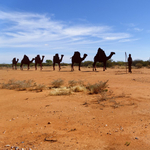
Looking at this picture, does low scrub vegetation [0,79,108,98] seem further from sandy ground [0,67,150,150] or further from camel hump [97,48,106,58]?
camel hump [97,48,106,58]

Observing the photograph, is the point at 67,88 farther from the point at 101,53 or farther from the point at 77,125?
the point at 101,53

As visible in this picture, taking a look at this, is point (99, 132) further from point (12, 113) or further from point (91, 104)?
point (12, 113)

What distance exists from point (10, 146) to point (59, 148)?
1.11 m

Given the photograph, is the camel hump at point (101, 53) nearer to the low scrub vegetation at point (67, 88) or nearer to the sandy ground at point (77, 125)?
the low scrub vegetation at point (67, 88)

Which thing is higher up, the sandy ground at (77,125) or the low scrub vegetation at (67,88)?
the low scrub vegetation at (67,88)

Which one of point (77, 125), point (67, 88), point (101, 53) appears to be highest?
point (101, 53)

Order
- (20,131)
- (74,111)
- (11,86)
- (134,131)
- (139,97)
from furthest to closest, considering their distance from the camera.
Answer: (11,86)
(139,97)
(74,111)
(20,131)
(134,131)

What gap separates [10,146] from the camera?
339 cm

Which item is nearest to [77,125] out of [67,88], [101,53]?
[67,88]

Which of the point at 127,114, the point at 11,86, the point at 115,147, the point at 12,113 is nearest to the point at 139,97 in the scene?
the point at 127,114

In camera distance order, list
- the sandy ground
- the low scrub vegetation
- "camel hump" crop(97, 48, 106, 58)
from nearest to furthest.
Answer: the sandy ground, the low scrub vegetation, "camel hump" crop(97, 48, 106, 58)

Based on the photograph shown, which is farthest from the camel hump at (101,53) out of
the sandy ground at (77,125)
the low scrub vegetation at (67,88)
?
the sandy ground at (77,125)

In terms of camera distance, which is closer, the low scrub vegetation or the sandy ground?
the sandy ground

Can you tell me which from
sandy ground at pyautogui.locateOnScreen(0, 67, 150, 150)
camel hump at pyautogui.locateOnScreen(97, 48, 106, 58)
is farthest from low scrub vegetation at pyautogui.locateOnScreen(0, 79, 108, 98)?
camel hump at pyautogui.locateOnScreen(97, 48, 106, 58)
